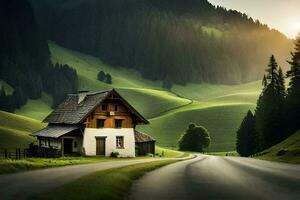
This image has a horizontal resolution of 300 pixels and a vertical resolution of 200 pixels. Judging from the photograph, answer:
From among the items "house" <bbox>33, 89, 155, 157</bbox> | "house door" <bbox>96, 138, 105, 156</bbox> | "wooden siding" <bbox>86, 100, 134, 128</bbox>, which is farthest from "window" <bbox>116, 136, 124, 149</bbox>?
"house door" <bbox>96, 138, 105, 156</bbox>

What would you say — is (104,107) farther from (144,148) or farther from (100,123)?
(144,148)

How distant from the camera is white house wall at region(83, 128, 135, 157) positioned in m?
69.4

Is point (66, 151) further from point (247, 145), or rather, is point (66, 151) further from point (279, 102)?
point (247, 145)

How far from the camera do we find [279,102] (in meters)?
98.1

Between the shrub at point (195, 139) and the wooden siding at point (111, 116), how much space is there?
76434 mm

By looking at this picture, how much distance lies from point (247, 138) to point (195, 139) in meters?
22.2

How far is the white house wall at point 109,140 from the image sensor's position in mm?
69375

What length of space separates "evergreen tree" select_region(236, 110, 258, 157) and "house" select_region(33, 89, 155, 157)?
59235 mm

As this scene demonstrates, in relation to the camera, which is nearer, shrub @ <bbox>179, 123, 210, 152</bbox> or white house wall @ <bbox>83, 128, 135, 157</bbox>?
white house wall @ <bbox>83, 128, 135, 157</bbox>

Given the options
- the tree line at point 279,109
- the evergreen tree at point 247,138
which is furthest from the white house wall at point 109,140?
the evergreen tree at point 247,138

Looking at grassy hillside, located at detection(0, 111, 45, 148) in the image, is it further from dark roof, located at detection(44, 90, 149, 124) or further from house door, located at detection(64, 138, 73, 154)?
house door, located at detection(64, 138, 73, 154)

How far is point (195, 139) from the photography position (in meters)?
150

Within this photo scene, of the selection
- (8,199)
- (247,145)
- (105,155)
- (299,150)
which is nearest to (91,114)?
(105,155)

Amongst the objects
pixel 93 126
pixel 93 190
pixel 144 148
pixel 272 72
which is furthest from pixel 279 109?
pixel 93 190
